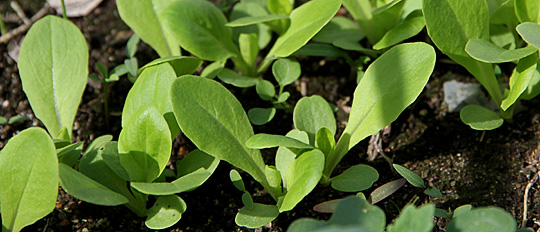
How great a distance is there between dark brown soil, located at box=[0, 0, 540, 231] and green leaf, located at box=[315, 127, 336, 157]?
0.38 feet

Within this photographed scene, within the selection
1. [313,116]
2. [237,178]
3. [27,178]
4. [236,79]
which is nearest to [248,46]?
[236,79]

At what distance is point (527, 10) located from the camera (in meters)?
1.33

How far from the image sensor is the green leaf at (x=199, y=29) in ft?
4.58

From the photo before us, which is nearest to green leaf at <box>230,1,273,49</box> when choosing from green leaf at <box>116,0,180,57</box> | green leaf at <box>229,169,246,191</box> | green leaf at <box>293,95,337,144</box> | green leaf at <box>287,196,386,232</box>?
green leaf at <box>116,0,180,57</box>

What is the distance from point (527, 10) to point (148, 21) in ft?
3.32

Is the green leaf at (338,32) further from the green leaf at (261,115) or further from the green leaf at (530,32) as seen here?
the green leaf at (530,32)

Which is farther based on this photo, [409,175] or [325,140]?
[325,140]

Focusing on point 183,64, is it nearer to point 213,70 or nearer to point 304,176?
point 213,70

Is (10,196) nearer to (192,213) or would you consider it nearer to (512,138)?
(192,213)

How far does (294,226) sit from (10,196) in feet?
2.01

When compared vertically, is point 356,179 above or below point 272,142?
below

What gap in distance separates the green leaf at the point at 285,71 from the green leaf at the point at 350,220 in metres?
0.60

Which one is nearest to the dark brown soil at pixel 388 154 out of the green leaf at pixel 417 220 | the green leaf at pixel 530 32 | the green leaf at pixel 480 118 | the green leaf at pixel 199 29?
the green leaf at pixel 480 118

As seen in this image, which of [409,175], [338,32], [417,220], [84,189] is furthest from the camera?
[338,32]
